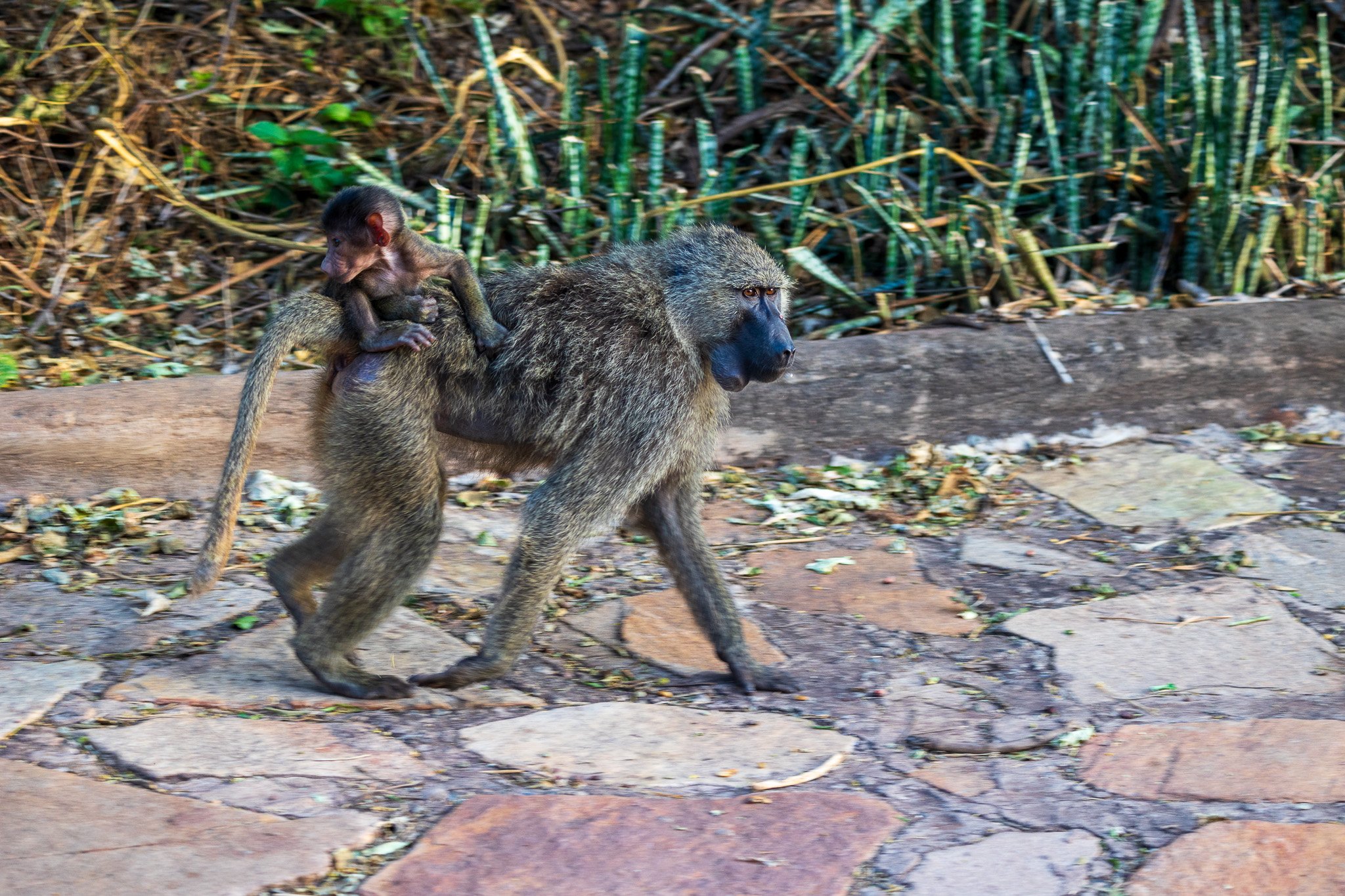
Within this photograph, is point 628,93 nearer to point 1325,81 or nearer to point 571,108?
point 571,108

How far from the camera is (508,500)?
5.09 metres

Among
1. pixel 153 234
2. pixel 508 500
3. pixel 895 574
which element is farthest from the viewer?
pixel 153 234

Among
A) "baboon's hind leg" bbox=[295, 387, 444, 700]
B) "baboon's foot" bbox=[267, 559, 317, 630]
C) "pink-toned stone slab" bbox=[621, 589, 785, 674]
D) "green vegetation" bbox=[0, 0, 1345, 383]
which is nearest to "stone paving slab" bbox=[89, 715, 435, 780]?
"baboon's hind leg" bbox=[295, 387, 444, 700]

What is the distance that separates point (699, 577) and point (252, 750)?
4.42 feet

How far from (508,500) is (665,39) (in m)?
3.33

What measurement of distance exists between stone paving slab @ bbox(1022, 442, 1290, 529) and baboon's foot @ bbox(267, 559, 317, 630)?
2.76 metres

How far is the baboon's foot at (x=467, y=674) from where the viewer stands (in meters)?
3.57

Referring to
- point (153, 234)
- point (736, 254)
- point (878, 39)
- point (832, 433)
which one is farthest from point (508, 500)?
point (878, 39)

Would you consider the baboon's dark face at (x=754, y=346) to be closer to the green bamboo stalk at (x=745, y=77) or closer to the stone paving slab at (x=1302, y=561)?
the stone paving slab at (x=1302, y=561)

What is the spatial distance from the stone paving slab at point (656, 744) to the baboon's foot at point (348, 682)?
1.04 ft

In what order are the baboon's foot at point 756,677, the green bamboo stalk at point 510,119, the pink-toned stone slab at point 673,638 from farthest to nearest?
1. the green bamboo stalk at point 510,119
2. the pink-toned stone slab at point 673,638
3. the baboon's foot at point 756,677

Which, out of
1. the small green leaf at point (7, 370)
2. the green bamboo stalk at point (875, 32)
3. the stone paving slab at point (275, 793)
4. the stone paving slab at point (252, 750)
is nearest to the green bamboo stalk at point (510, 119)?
the green bamboo stalk at point (875, 32)

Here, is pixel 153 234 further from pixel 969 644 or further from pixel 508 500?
pixel 969 644

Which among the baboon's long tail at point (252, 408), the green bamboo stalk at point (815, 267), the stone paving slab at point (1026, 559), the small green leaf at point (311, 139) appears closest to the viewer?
the baboon's long tail at point (252, 408)
